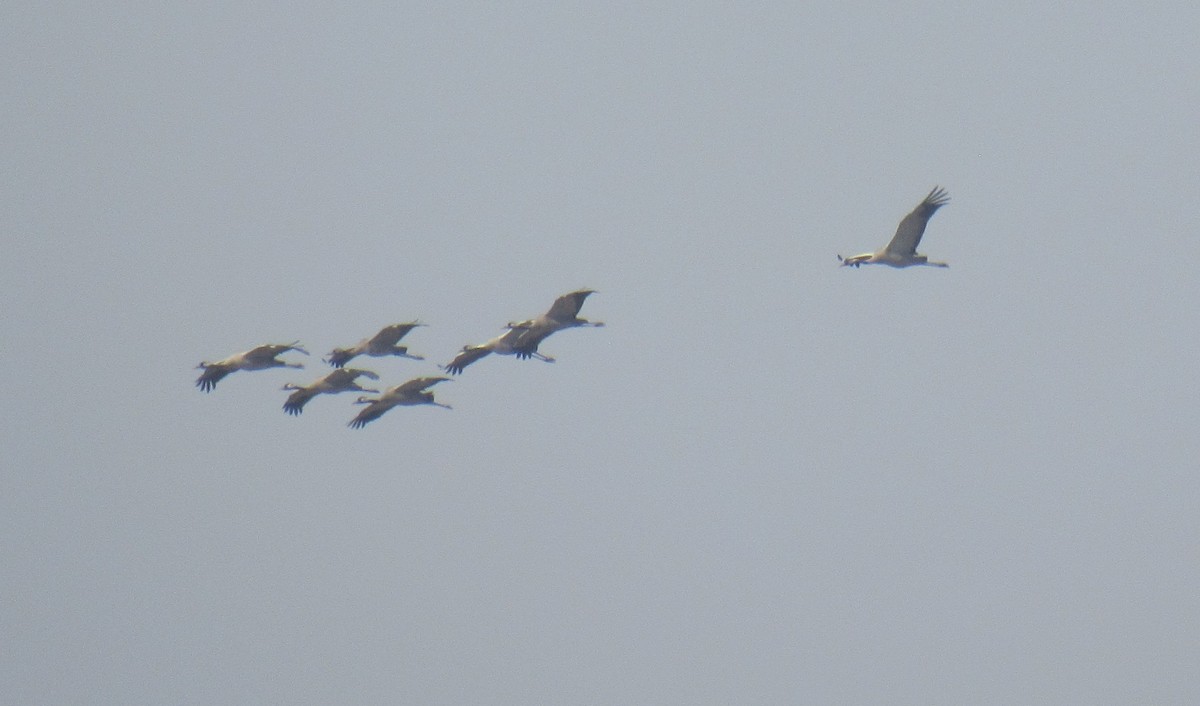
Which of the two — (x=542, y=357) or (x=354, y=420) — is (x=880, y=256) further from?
(x=354, y=420)

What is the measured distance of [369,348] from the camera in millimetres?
83875

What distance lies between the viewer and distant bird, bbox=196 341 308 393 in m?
83.8

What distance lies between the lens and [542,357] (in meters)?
83.2

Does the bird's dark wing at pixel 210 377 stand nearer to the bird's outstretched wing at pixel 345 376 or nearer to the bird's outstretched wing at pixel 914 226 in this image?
the bird's outstretched wing at pixel 345 376

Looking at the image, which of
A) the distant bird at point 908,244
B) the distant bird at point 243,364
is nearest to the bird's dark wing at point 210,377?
the distant bird at point 243,364

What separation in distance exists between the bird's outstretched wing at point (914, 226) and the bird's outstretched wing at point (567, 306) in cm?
816

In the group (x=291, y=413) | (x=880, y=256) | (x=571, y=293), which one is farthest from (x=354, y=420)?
(x=880, y=256)

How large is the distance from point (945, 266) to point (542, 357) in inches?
415

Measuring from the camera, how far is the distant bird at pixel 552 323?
8081 centimetres

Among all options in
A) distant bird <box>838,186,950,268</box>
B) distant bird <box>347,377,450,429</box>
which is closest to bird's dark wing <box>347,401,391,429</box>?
distant bird <box>347,377,450,429</box>

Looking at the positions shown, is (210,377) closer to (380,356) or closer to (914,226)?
(380,356)

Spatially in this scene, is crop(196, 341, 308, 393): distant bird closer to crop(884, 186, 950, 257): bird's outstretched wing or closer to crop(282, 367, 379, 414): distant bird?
crop(282, 367, 379, 414): distant bird

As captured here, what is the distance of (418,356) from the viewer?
84.2m

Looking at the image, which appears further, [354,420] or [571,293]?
[354,420]
